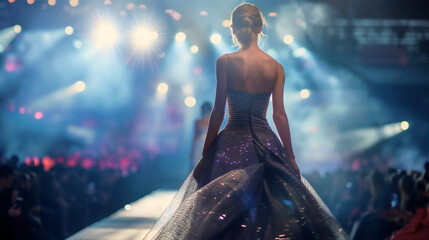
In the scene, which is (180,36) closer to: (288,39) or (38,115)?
(288,39)

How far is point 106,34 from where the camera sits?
11.5 metres

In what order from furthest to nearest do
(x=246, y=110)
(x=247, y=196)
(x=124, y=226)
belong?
1. (x=124, y=226)
2. (x=246, y=110)
3. (x=247, y=196)

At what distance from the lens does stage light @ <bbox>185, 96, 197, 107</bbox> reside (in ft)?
58.9

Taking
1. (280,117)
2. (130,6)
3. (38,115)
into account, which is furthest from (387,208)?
(38,115)

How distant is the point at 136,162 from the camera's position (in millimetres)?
16203

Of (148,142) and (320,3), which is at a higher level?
(320,3)

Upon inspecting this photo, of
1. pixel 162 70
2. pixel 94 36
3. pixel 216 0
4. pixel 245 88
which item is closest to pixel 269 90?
pixel 245 88

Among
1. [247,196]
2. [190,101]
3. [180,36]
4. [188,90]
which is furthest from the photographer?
[190,101]

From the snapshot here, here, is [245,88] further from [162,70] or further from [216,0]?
[162,70]

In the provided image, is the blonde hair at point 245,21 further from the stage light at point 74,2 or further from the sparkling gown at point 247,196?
the stage light at point 74,2

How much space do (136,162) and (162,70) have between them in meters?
3.68

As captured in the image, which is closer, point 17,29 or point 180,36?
point 17,29

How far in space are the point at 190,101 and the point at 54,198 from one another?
12.7 m

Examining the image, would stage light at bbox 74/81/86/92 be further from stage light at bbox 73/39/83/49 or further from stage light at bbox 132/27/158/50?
stage light at bbox 132/27/158/50
